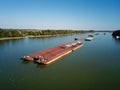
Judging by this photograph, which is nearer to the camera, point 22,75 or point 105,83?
point 105,83

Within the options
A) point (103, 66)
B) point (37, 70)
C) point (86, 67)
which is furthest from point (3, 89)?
point (103, 66)

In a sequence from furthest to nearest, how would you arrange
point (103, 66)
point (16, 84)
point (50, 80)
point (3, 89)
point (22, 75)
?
1. point (103, 66)
2. point (22, 75)
3. point (50, 80)
4. point (16, 84)
5. point (3, 89)

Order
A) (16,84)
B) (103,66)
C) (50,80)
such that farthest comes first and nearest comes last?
1. (103,66)
2. (50,80)
3. (16,84)

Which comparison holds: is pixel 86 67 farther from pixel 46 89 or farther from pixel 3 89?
pixel 3 89

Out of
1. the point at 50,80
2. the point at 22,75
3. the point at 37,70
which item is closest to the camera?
the point at 50,80

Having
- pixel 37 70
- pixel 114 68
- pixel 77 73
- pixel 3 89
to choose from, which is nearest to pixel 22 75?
pixel 37 70

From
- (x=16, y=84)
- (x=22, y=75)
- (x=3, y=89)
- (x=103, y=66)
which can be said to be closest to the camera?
(x=3, y=89)

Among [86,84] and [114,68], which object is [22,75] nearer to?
[86,84]

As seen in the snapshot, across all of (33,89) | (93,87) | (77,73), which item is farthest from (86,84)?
(33,89)

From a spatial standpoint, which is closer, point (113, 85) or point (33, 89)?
point (33, 89)
